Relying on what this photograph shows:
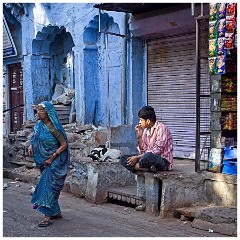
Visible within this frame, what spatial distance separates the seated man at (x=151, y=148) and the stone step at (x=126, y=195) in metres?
0.53

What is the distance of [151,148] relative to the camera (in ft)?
23.7

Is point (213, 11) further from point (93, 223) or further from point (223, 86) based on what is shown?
point (93, 223)

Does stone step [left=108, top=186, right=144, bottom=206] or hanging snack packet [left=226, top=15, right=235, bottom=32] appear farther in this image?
stone step [left=108, top=186, right=144, bottom=206]

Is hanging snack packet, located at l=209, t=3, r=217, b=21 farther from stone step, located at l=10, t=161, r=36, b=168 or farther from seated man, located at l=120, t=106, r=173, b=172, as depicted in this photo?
stone step, located at l=10, t=161, r=36, b=168

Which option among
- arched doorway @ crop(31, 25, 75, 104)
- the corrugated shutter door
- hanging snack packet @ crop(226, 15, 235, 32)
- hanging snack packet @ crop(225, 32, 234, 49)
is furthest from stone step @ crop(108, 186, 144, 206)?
arched doorway @ crop(31, 25, 75, 104)

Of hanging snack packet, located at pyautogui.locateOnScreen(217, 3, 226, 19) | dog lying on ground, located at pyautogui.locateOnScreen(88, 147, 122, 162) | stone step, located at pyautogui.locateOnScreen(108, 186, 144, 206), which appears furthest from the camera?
dog lying on ground, located at pyautogui.locateOnScreen(88, 147, 122, 162)

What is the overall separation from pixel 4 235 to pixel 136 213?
196 cm

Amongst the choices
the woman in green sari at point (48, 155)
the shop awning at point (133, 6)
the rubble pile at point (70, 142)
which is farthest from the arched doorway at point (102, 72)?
the woman in green sari at point (48, 155)

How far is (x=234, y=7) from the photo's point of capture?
268 inches

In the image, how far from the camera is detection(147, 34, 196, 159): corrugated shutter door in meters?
9.55

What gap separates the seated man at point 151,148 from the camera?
704 centimetres

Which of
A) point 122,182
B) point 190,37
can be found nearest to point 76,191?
point 122,182

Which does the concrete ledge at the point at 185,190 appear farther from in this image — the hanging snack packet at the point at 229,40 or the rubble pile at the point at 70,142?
the rubble pile at the point at 70,142

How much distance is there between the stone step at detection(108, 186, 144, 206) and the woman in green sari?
131 cm
